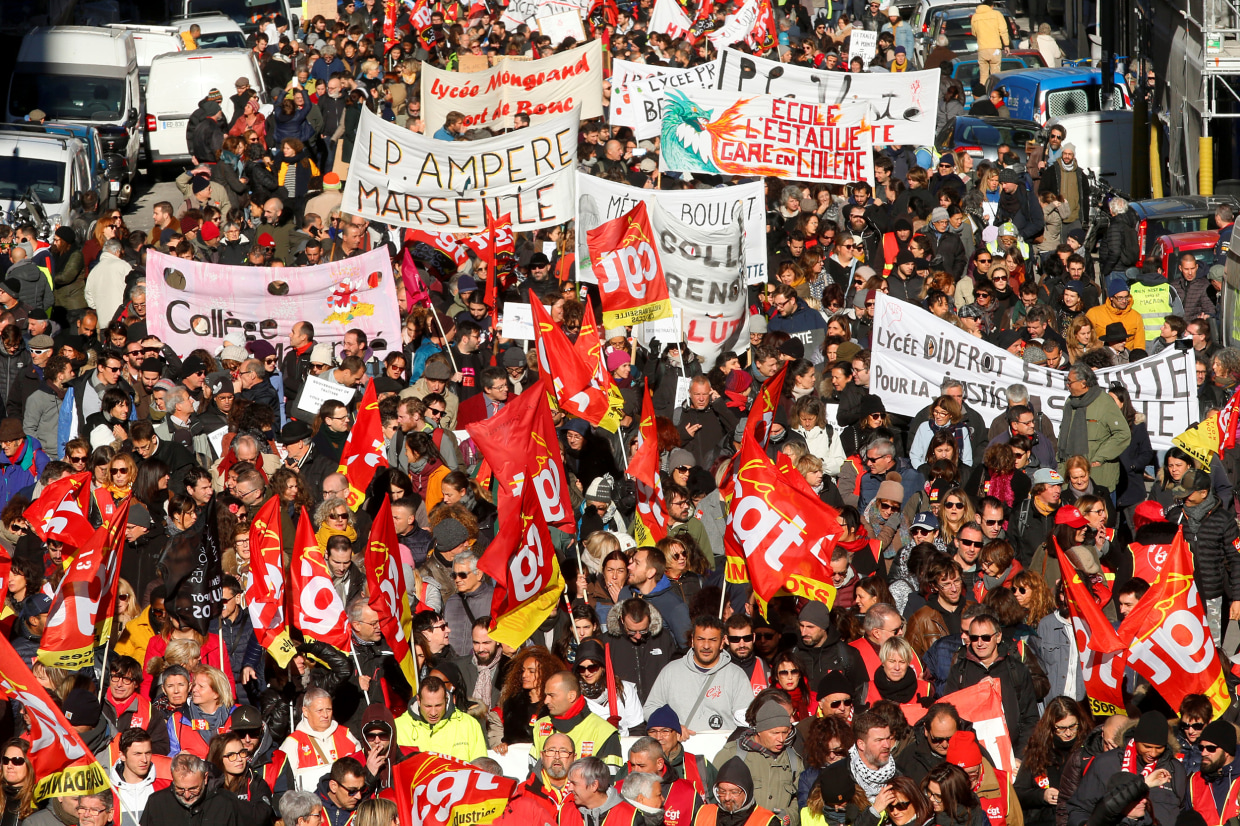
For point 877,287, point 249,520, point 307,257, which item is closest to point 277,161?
point 307,257

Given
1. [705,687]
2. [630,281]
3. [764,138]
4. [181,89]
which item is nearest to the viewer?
[705,687]

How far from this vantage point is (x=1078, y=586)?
34.9ft

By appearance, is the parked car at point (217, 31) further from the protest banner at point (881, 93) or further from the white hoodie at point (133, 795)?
the white hoodie at point (133, 795)

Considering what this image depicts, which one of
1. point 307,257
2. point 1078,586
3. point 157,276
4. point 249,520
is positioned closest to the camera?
point 1078,586

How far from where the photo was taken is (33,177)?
23125 millimetres

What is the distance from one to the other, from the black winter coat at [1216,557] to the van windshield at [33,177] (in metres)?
14.9

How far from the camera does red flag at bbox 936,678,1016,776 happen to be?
33.3ft

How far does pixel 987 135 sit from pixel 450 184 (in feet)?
29.2

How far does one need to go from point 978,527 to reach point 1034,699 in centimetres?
177

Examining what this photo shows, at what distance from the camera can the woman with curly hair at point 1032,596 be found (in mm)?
11375

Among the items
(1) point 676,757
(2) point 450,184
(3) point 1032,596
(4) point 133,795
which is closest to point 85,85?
(2) point 450,184

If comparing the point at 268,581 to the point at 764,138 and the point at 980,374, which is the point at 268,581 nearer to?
the point at 980,374

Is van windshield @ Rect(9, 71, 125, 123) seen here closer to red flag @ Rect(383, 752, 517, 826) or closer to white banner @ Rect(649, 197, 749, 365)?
white banner @ Rect(649, 197, 749, 365)

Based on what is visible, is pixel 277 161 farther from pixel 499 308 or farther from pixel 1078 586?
pixel 1078 586
